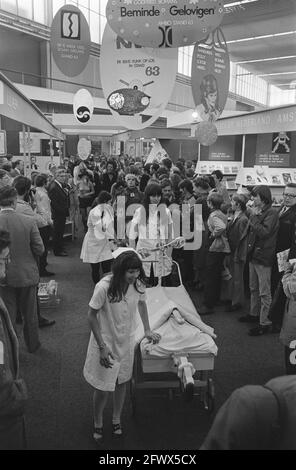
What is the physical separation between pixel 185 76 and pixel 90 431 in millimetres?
24435


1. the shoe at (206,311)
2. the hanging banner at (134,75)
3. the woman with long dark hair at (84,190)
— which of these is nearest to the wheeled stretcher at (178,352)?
the shoe at (206,311)

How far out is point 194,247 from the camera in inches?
223

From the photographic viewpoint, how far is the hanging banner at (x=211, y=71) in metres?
5.68

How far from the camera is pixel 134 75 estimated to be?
4672mm

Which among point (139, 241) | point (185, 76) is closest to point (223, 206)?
point (139, 241)

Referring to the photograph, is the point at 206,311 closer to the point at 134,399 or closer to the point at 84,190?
the point at 134,399

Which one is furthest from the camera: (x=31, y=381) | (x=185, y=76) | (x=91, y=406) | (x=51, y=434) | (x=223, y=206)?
(x=185, y=76)

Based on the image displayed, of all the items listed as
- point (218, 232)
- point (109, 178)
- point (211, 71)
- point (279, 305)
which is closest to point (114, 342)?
point (279, 305)

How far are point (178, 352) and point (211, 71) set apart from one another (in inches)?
168

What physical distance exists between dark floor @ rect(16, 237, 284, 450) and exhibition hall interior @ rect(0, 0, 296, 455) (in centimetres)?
1

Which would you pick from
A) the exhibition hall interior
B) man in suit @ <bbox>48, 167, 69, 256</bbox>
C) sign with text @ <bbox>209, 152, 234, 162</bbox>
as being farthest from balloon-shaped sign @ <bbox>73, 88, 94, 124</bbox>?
sign with text @ <bbox>209, 152, 234, 162</bbox>
